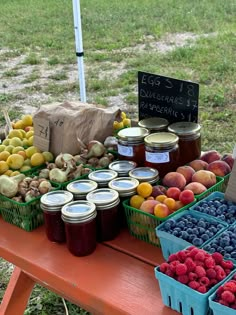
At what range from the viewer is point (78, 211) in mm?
1343

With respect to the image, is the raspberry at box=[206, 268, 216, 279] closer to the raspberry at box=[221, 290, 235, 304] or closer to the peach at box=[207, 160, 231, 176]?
the raspberry at box=[221, 290, 235, 304]

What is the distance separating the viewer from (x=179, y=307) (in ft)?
3.65

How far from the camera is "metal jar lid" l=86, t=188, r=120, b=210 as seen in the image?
1.37m

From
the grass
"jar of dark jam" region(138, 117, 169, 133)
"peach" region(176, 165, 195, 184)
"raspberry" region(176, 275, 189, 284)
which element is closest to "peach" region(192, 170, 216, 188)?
"peach" region(176, 165, 195, 184)

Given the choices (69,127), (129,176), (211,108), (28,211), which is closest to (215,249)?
(129,176)

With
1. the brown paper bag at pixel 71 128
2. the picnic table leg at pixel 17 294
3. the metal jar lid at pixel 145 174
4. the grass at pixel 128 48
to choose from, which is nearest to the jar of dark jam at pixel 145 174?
the metal jar lid at pixel 145 174

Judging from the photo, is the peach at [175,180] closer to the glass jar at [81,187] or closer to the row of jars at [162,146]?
the row of jars at [162,146]

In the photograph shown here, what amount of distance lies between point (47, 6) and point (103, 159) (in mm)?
6913

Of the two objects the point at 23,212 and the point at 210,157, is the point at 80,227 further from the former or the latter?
the point at 210,157

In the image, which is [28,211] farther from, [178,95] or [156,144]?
[178,95]

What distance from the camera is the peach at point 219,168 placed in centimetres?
155

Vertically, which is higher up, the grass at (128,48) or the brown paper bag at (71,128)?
the brown paper bag at (71,128)

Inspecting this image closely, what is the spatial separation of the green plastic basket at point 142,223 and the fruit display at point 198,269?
0.74ft

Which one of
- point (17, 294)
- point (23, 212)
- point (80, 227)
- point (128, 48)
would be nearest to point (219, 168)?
point (80, 227)
